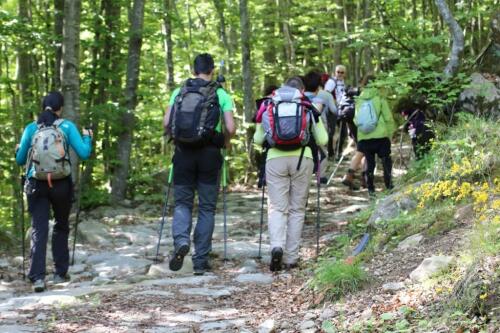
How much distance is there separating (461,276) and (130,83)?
1051 centimetres

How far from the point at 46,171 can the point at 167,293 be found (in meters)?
2.01

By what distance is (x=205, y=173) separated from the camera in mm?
7199

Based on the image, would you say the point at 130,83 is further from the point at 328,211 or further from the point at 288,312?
the point at 288,312

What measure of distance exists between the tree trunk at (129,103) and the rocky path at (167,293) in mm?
3505

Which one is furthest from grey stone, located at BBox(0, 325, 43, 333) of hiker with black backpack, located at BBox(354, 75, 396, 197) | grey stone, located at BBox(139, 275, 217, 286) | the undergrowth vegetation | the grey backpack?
hiker with black backpack, located at BBox(354, 75, 396, 197)

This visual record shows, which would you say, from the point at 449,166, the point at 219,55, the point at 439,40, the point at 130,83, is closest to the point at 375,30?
the point at 439,40

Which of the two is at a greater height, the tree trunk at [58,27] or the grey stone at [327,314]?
the tree trunk at [58,27]

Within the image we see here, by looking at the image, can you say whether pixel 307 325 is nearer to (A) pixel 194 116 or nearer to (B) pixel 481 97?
(A) pixel 194 116

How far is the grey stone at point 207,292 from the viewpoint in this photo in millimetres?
5996

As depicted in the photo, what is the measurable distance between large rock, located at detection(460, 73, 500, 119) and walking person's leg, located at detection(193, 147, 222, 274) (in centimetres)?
465

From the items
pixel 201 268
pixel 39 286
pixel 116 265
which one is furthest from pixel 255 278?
pixel 39 286

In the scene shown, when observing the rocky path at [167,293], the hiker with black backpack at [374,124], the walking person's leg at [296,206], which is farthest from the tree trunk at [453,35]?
the walking person's leg at [296,206]

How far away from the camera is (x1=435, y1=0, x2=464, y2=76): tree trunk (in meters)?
9.85

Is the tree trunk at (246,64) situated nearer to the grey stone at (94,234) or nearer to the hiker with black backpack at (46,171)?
the grey stone at (94,234)
